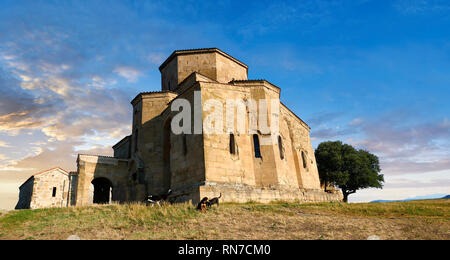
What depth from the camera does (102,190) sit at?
94.4ft

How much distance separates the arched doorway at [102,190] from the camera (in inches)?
1116

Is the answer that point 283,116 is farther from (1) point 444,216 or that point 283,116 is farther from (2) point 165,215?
(2) point 165,215

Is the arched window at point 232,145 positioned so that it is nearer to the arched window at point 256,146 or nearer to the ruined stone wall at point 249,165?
the ruined stone wall at point 249,165

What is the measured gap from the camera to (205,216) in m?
10.8

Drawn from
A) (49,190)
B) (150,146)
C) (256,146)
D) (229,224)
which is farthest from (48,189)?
(229,224)

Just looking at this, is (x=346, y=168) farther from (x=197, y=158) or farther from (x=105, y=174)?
(x=105, y=174)

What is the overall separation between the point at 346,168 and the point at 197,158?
2658 centimetres

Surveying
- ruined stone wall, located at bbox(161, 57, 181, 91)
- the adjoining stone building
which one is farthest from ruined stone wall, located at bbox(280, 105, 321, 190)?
the adjoining stone building

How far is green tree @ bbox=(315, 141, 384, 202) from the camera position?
3603 centimetres

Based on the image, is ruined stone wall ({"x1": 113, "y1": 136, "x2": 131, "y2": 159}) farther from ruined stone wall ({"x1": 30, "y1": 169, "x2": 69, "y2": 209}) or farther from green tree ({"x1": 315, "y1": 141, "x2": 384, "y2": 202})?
green tree ({"x1": 315, "y1": 141, "x2": 384, "y2": 202})
